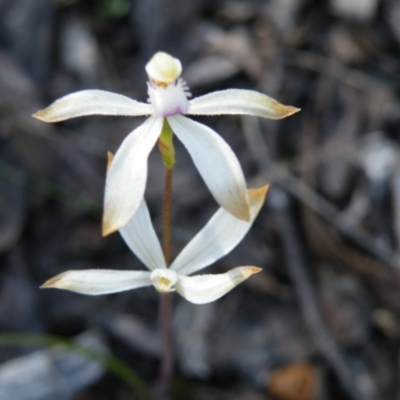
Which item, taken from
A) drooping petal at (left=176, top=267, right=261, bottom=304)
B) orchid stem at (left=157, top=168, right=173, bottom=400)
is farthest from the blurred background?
drooping petal at (left=176, top=267, right=261, bottom=304)

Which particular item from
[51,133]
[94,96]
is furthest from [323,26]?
[94,96]

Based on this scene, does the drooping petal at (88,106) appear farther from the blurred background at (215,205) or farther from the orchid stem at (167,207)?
the blurred background at (215,205)

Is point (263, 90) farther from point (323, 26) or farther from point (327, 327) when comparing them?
point (327, 327)

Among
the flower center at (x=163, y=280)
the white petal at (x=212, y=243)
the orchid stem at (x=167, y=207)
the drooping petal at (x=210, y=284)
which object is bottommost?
the drooping petal at (x=210, y=284)

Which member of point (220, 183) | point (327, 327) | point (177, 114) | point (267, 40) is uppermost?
point (267, 40)

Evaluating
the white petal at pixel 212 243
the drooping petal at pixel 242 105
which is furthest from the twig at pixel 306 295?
the drooping petal at pixel 242 105

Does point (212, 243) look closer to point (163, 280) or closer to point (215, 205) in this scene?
point (163, 280)
